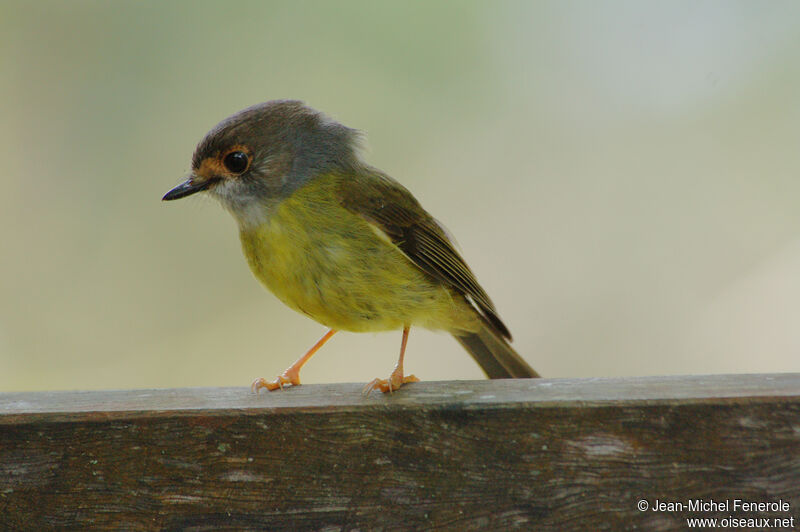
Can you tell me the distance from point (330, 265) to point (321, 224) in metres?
0.17

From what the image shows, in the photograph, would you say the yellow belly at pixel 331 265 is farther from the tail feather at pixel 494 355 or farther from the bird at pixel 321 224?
the tail feather at pixel 494 355

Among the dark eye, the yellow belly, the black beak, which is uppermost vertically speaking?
the dark eye

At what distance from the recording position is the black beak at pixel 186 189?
340 centimetres

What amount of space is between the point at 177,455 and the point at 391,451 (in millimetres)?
611

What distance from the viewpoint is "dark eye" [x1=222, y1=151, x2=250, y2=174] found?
11.3ft

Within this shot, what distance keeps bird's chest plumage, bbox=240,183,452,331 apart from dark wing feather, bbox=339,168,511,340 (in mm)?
75

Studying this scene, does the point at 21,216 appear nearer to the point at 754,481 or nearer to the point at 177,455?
the point at 177,455

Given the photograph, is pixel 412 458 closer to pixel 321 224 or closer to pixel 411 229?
pixel 321 224

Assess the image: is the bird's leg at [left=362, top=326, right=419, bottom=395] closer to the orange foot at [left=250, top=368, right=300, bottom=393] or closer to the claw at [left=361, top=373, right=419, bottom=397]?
the claw at [left=361, top=373, right=419, bottom=397]

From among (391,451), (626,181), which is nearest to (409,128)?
(626,181)

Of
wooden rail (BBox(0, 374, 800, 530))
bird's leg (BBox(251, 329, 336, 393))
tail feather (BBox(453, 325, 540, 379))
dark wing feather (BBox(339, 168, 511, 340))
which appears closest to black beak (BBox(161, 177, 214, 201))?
dark wing feather (BBox(339, 168, 511, 340))

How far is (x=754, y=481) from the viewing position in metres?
2.38

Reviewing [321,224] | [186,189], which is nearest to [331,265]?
[321,224]

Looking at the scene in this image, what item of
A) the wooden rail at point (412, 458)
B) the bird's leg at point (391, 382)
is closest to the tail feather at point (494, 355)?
the bird's leg at point (391, 382)
